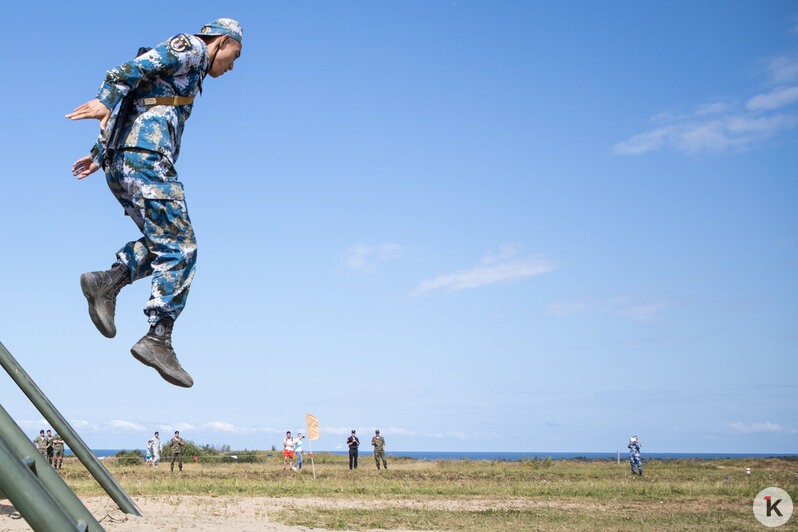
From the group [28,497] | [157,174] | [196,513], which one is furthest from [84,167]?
[196,513]

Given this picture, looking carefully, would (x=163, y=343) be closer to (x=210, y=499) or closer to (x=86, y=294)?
(x=86, y=294)

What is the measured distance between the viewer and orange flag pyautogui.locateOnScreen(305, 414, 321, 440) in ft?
82.8

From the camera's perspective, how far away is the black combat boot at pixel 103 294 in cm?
336

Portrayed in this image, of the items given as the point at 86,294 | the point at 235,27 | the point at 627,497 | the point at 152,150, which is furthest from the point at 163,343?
the point at 627,497

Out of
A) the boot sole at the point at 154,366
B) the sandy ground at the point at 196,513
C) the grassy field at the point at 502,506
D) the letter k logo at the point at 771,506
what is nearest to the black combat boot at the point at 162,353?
the boot sole at the point at 154,366

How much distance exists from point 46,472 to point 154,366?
918 mm

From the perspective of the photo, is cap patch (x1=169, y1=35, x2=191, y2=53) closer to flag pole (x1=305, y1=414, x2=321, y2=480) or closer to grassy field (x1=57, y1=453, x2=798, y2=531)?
grassy field (x1=57, y1=453, x2=798, y2=531)

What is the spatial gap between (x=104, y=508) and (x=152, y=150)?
147 inches

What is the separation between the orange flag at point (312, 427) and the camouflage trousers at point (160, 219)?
2253cm

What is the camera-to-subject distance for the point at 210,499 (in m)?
10.3

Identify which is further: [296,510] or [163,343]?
[296,510]

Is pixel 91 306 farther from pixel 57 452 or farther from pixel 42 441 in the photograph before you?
pixel 57 452

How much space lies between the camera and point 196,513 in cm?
760

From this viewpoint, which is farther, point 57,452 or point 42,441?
point 57,452
